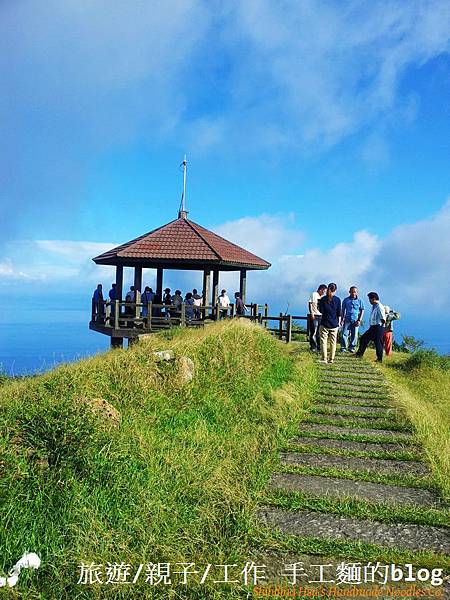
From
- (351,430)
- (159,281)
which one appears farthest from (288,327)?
(351,430)

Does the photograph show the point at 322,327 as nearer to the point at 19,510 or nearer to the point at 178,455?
the point at 178,455

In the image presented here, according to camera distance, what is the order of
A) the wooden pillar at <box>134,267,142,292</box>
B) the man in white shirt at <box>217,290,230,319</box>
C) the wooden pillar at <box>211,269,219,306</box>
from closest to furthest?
the man in white shirt at <box>217,290,230,319</box>
the wooden pillar at <box>134,267,142,292</box>
the wooden pillar at <box>211,269,219,306</box>

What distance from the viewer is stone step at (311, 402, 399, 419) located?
8.30 meters

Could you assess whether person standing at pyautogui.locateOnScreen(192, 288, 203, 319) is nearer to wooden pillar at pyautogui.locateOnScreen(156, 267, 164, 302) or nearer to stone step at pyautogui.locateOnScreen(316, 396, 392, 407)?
wooden pillar at pyautogui.locateOnScreen(156, 267, 164, 302)

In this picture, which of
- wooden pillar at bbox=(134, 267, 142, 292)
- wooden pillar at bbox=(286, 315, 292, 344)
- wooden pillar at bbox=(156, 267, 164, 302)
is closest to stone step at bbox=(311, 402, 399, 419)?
wooden pillar at bbox=(286, 315, 292, 344)

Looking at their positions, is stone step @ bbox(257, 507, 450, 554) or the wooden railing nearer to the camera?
stone step @ bbox(257, 507, 450, 554)

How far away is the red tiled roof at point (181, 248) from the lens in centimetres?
1825

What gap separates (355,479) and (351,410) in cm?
309

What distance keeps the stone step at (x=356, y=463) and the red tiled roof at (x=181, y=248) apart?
12110 mm

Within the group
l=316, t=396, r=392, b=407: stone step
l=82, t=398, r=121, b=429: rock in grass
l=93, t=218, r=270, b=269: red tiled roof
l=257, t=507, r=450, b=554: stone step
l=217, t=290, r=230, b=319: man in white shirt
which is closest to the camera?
l=257, t=507, r=450, b=554: stone step

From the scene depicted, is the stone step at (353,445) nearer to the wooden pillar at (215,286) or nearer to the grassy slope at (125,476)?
the grassy slope at (125,476)

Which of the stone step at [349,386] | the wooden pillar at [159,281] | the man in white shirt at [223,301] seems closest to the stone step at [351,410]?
the stone step at [349,386]

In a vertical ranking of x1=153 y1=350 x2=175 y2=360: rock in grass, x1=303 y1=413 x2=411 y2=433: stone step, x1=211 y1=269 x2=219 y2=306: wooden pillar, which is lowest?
x1=303 y1=413 x2=411 y2=433: stone step

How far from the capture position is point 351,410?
28.0 feet
